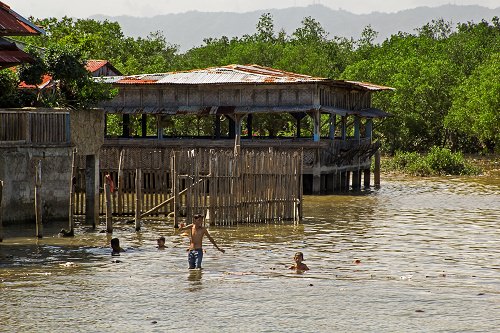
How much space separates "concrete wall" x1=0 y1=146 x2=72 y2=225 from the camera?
92.8ft

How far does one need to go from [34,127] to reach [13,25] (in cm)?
425

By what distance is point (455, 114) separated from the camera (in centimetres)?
6444

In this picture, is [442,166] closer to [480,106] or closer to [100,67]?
[480,106]

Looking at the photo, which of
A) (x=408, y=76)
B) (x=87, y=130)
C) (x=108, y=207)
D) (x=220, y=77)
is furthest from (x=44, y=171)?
(x=408, y=76)

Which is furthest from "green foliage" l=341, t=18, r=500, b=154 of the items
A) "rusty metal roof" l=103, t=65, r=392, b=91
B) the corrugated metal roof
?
the corrugated metal roof

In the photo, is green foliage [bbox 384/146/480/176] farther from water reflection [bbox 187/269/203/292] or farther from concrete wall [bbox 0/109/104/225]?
water reflection [bbox 187/269/203/292]

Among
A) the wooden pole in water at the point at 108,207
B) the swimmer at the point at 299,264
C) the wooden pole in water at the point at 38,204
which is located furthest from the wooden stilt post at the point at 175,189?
the swimmer at the point at 299,264

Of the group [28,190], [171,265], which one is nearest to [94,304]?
[171,265]

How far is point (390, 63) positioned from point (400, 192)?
2890 centimetres

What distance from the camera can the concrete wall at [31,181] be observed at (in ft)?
92.8

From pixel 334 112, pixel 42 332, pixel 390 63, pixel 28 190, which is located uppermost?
pixel 390 63

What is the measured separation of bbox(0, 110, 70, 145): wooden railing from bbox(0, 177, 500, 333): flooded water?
2.48 m

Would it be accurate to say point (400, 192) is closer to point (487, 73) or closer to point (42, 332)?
point (487, 73)

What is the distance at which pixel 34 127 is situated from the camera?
28438 millimetres
